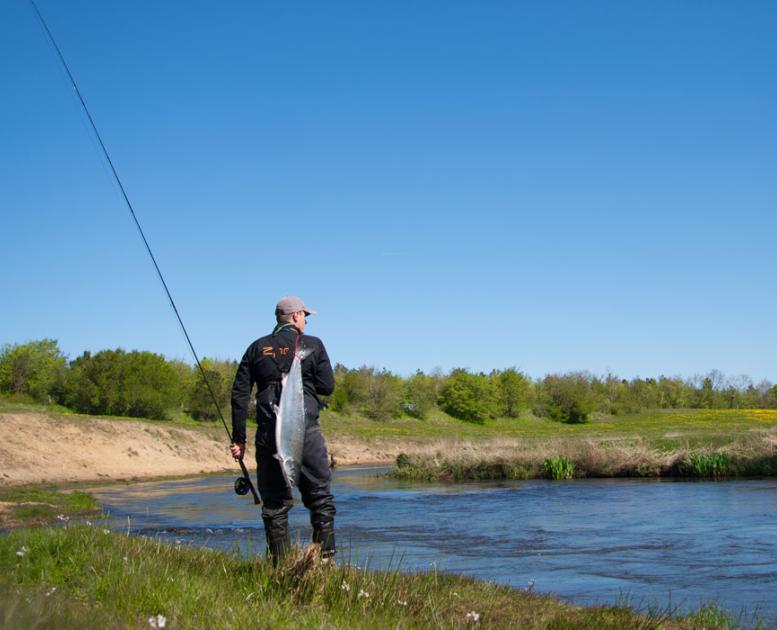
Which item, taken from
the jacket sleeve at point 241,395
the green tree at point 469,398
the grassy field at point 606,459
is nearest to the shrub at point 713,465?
the grassy field at point 606,459

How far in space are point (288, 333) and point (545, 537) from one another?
792cm

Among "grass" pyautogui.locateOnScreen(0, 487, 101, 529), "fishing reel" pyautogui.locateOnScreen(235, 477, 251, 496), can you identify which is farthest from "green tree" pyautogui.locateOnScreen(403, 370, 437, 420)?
"fishing reel" pyautogui.locateOnScreen(235, 477, 251, 496)

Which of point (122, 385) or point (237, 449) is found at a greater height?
point (122, 385)

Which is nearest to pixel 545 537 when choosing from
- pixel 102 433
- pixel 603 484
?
pixel 603 484

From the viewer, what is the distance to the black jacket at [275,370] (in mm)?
7227

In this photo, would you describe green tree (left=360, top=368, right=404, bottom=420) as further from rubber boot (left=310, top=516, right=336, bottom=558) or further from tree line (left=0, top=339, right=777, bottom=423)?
rubber boot (left=310, top=516, right=336, bottom=558)

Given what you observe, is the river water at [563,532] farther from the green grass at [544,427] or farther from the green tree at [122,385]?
the green tree at [122,385]

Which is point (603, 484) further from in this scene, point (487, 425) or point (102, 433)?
point (487, 425)

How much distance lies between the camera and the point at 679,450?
85.6ft

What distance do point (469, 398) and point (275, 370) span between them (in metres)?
84.0

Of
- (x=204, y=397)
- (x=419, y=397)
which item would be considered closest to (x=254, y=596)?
(x=204, y=397)

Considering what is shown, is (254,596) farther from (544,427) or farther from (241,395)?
(544,427)

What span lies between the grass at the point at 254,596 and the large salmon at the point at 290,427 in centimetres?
82

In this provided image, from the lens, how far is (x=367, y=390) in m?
81.2
